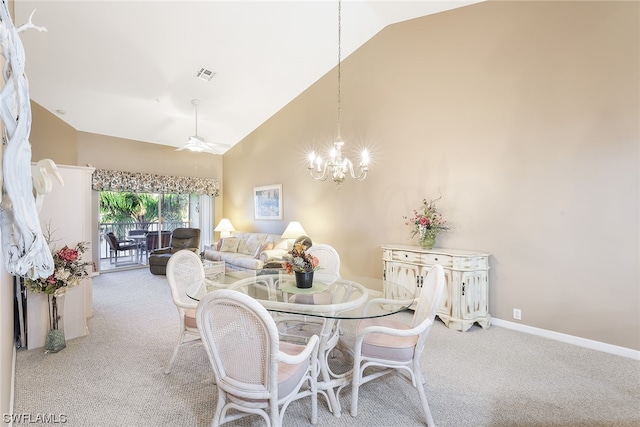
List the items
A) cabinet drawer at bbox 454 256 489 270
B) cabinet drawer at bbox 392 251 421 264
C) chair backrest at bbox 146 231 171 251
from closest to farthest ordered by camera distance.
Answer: cabinet drawer at bbox 454 256 489 270
cabinet drawer at bbox 392 251 421 264
chair backrest at bbox 146 231 171 251

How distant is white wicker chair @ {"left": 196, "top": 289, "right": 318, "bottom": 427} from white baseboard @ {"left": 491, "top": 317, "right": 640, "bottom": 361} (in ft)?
9.74

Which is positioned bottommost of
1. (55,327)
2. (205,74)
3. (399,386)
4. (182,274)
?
(399,386)

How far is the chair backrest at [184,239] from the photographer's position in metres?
6.64

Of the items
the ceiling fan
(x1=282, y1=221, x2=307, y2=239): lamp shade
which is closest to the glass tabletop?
(x1=282, y1=221, x2=307, y2=239): lamp shade

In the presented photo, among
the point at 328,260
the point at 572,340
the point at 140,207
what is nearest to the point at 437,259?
the point at 328,260

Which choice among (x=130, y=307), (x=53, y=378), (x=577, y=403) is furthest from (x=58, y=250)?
(x=577, y=403)

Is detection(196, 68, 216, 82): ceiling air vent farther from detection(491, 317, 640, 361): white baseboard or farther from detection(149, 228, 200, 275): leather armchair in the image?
detection(491, 317, 640, 361): white baseboard

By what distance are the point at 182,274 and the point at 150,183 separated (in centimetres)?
513

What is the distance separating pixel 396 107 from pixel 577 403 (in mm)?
3782

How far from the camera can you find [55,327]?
288 centimetres

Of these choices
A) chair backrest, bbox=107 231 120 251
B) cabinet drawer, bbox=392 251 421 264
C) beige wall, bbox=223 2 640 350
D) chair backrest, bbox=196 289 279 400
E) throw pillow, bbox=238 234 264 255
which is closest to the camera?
chair backrest, bbox=196 289 279 400

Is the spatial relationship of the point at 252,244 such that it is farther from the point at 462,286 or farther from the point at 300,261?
the point at 462,286

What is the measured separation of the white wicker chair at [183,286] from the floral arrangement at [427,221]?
2667 mm

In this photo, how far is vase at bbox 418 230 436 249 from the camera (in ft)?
12.5
